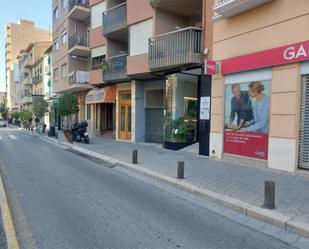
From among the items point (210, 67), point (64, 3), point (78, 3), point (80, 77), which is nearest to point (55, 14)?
point (64, 3)

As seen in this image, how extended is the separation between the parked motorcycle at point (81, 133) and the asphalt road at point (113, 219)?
34.7ft

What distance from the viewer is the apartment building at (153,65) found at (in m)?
12.8

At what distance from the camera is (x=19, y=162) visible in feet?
A: 34.7

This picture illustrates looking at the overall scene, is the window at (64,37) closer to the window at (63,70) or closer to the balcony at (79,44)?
the balcony at (79,44)

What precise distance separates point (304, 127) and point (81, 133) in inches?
547

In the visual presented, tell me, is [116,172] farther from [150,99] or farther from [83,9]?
[83,9]

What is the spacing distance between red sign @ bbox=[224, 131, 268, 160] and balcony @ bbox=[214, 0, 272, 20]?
4359 mm

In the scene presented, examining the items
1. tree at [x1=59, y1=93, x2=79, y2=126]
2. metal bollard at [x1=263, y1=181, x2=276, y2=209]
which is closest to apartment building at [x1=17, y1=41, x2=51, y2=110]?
tree at [x1=59, y1=93, x2=79, y2=126]

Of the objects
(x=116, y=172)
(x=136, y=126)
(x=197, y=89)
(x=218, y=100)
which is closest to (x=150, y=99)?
(x=136, y=126)

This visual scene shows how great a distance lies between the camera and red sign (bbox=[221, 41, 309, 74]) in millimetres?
8039

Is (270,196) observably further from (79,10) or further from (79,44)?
(79,10)

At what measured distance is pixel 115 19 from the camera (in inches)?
704

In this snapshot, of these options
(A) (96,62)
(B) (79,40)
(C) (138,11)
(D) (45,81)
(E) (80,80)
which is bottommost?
(E) (80,80)

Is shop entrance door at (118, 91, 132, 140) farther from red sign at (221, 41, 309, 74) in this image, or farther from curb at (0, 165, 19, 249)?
curb at (0, 165, 19, 249)
